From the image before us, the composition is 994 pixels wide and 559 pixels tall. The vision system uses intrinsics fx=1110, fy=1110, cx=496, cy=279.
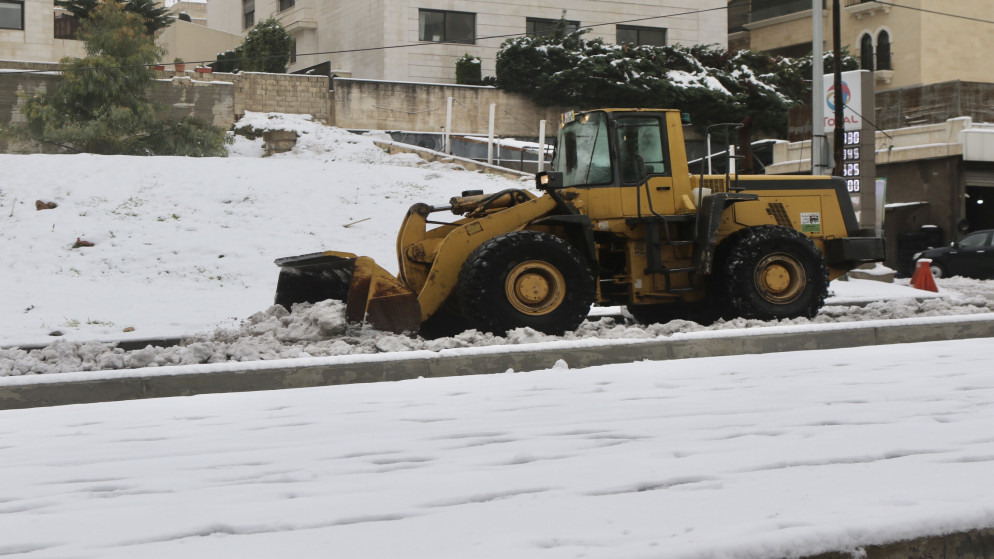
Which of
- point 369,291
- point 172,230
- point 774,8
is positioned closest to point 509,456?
point 369,291

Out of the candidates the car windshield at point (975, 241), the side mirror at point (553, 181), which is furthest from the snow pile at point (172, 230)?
the car windshield at point (975, 241)

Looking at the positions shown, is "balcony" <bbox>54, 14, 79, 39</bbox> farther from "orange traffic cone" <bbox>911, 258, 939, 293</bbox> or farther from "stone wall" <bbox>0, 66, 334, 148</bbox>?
"orange traffic cone" <bbox>911, 258, 939, 293</bbox>

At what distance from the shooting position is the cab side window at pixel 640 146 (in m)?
11.5

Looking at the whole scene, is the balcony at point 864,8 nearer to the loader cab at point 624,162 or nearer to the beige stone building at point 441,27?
the beige stone building at point 441,27

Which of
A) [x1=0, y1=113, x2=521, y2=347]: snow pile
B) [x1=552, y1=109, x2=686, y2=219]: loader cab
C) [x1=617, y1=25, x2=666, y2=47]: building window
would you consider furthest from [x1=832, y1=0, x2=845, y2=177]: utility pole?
[x1=617, y1=25, x2=666, y2=47]: building window

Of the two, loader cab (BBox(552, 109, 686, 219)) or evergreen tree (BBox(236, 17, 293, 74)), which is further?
evergreen tree (BBox(236, 17, 293, 74))

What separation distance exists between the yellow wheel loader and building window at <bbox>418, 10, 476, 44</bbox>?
3377cm

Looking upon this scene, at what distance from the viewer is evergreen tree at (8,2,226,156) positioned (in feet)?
105

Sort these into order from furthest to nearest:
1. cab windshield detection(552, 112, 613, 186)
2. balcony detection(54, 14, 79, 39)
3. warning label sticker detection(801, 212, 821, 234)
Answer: balcony detection(54, 14, 79, 39) < warning label sticker detection(801, 212, 821, 234) < cab windshield detection(552, 112, 613, 186)

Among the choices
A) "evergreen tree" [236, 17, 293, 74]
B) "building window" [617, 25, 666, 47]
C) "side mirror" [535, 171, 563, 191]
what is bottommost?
"side mirror" [535, 171, 563, 191]

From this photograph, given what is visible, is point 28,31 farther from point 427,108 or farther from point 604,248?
point 604,248

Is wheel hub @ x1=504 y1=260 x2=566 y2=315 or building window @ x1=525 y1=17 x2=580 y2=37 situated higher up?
building window @ x1=525 y1=17 x2=580 y2=37

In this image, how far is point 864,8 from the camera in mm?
50344

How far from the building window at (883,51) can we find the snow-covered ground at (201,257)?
2833 centimetres
